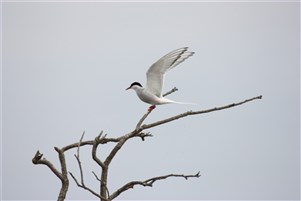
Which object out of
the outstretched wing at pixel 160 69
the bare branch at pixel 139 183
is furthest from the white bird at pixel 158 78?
the bare branch at pixel 139 183

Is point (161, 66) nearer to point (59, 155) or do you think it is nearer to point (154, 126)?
point (154, 126)

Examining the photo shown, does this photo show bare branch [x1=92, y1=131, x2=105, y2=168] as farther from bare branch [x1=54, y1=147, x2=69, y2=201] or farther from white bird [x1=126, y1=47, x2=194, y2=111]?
white bird [x1=126, y1=47, x2=194, y2=111]

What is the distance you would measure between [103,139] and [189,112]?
68.1 inches

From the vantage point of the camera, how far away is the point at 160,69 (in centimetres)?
1302

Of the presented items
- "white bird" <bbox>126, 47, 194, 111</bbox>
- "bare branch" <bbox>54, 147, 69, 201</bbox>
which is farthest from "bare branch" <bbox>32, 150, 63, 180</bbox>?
"white bird" <bbox>126, 47, 194, 111</bbox>

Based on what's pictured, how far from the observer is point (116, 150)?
11562mm

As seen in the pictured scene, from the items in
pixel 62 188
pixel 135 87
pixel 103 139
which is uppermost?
pixel 135 87

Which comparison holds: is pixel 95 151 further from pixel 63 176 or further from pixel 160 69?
pixel 160 69

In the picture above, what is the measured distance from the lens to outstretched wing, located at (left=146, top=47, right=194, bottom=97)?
12812mm

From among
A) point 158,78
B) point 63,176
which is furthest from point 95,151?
point 158,78

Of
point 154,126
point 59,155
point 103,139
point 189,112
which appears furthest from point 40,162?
point 189,112

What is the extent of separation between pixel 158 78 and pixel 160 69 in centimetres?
20

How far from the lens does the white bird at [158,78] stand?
41.9 feet

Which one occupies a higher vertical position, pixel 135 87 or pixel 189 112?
pixel 135 87
